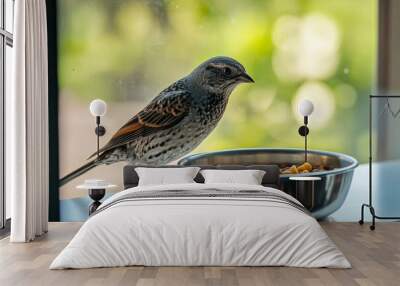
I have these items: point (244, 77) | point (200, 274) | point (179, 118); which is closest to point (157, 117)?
point (179, 118)

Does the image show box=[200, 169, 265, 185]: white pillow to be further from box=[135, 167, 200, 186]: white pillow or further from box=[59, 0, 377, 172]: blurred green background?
box=[59, 0, 377, 172]: blurred green background

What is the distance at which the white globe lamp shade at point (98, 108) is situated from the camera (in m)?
7.06

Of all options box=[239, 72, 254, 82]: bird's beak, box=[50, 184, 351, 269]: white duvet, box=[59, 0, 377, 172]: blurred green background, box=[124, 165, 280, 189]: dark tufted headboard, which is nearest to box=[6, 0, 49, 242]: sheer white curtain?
box=[124, 165, 280, 189]: dark tufted headboard

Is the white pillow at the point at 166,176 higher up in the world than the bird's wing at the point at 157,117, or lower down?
lower down

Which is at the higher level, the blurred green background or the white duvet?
the blurred green background

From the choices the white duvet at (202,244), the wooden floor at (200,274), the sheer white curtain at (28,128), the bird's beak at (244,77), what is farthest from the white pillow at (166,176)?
the white duvet at (202,244)

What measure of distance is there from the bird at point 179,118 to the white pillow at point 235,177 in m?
0.72

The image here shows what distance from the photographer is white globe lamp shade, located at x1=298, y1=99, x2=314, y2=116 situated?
704cm

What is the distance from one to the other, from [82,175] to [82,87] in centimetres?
108

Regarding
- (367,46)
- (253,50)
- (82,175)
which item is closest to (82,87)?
(82,175)

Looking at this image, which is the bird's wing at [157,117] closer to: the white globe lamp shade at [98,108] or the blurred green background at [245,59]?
the blurred green background at [245,59]

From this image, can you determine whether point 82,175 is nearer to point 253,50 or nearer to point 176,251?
point 253,50

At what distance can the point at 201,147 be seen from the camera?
287 inches

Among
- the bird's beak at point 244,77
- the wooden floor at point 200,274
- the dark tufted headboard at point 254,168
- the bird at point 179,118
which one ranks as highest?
the bird's beak at point 244,77
